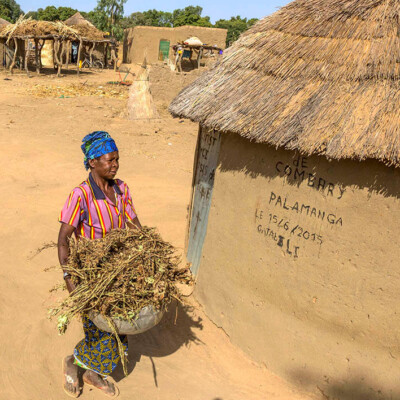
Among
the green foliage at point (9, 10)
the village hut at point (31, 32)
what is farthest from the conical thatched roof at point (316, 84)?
the green foliage at point (9, 10)

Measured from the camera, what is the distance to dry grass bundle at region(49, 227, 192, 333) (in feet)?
9.32

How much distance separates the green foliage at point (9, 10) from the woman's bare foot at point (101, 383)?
40.2m

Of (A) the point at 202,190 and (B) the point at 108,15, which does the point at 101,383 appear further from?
(B) the point at 108,15

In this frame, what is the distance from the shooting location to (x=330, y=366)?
3.75 m

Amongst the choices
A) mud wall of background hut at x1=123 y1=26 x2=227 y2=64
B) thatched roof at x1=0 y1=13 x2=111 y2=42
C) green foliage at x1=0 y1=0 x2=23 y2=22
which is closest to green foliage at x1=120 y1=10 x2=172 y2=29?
green foliage at x1=0 y1=0 x2=23 y2=22

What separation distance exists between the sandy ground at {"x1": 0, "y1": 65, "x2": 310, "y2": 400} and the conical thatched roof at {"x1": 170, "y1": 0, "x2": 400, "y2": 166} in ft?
7.40

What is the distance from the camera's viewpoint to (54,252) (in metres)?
6.29

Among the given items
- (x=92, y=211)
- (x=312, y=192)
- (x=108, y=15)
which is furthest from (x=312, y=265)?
(x=108, y=15)

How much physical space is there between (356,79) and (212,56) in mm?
21374

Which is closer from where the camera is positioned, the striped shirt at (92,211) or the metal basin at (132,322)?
the metal basin at (132,322)

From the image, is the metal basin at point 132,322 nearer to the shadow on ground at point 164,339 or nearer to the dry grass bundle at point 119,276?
the dry grass bundle at point 119,276

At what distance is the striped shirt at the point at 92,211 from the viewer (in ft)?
10.3

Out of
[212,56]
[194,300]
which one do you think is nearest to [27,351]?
[194,300]

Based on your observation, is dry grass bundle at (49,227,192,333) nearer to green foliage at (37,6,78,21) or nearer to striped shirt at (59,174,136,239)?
striped shirt at (59,174,136,239)
